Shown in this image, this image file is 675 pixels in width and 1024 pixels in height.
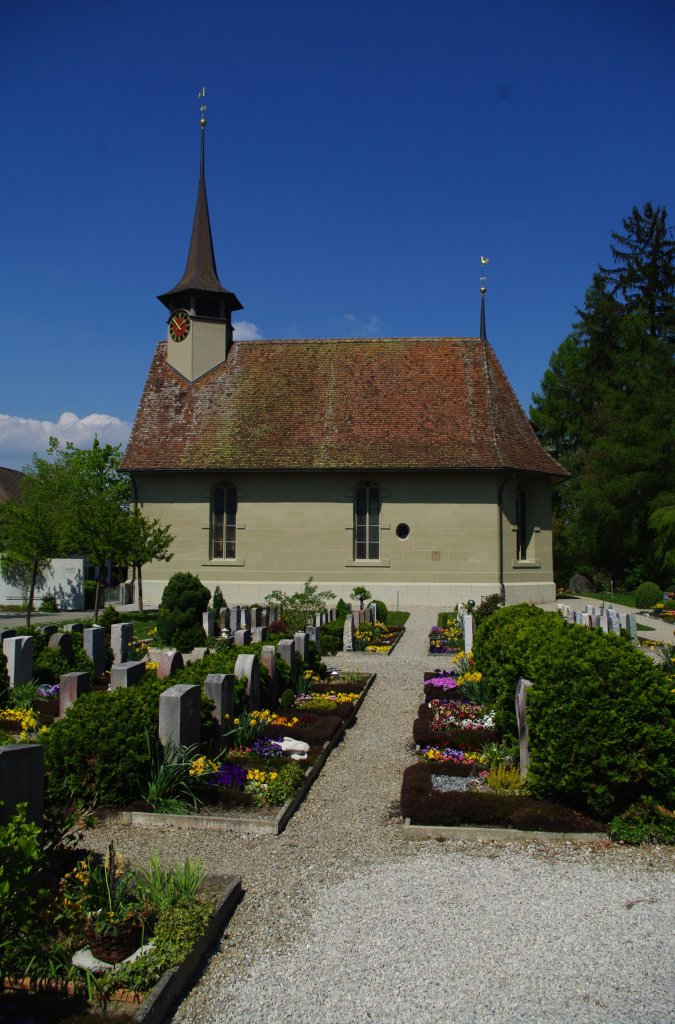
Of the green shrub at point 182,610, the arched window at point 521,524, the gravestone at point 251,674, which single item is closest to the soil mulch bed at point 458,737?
the gravestone at point 251,674

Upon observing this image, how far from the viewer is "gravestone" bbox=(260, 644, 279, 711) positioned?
1081 centimetres

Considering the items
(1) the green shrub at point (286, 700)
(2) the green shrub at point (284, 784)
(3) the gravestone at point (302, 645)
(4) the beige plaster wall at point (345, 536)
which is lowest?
(2) the green shrub at point (284, 784)

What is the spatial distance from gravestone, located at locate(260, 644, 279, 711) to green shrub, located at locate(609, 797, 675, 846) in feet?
17.7

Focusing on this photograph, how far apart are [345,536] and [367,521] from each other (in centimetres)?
97

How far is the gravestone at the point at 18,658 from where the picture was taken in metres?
11.0

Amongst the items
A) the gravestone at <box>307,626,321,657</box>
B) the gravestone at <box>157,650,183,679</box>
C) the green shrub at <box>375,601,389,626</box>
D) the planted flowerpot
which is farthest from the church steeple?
the planted flowerpot

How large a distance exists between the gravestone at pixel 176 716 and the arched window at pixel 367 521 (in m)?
19.3

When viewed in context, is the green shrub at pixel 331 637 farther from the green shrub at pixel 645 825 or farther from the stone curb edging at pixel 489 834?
the green shrub at pixel 645 825

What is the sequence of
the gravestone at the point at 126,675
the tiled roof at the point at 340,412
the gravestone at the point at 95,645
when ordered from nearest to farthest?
the gravestone at the point at 126,675 < the gravestone at the point at 95,645 < the tiled roof at the point at 340,412

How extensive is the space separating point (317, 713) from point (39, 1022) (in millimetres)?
6914

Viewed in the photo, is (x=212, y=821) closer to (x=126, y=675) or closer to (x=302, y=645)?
(x=126, y=675)

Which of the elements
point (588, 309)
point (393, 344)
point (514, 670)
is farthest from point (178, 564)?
point (588, 309)

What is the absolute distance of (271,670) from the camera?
10.9 metres

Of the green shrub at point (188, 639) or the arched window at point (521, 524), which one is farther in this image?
the arched window at point (521, 524)
